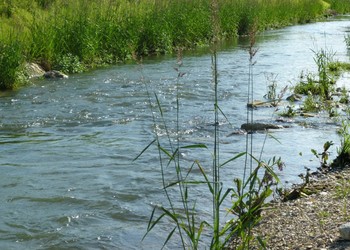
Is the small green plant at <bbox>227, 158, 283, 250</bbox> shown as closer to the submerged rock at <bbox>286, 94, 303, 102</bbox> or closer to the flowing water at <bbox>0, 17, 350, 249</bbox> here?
the flowing water at <bbox>0, 17, 350, 249</bbox>

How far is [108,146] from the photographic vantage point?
9789mm

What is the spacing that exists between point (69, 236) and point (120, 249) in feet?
1.98

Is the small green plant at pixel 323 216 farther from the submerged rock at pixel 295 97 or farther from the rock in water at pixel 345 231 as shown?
the submerged rock at pixel 295 97

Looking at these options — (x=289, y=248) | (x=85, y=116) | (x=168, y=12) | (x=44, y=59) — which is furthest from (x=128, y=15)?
(x=289, y=248)

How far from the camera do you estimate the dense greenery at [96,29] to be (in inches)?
665

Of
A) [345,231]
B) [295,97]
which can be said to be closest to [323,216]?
[345,231]

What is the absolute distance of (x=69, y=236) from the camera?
622 cm

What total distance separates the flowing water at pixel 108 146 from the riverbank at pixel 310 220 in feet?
2.75

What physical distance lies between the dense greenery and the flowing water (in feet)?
3.35

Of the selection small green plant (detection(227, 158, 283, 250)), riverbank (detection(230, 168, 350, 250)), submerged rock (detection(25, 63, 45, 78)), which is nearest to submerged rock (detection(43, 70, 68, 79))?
submerged rock (detection(25, 63, 45, 78))

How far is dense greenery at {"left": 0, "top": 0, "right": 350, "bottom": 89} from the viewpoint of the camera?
665 inches

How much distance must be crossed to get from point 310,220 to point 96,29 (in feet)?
45.2

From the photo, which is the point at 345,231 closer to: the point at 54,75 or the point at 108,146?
the point at 108,146

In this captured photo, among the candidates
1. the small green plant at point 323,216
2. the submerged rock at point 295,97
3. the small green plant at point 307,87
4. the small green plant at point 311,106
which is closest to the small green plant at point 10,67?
the submerged rock at point 295,97
